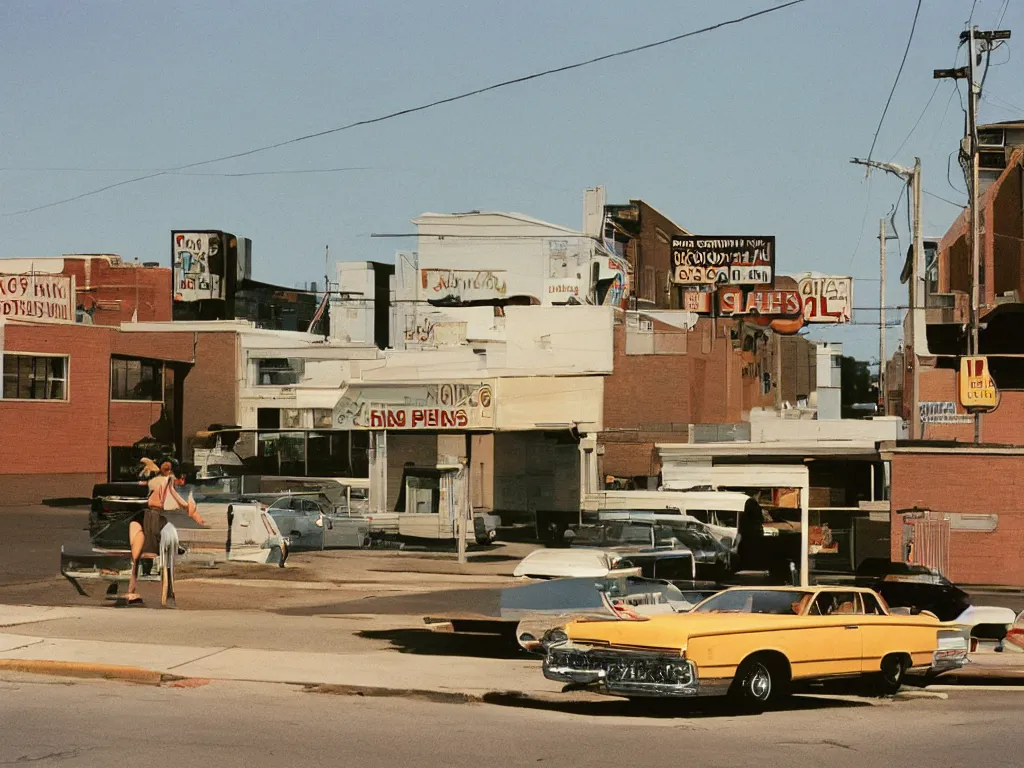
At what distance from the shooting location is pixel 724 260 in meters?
63.7

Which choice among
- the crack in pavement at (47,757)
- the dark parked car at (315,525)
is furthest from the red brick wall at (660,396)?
the crack in pavement at (47,757)

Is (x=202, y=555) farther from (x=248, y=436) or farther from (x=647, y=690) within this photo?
(x=248, y=436)

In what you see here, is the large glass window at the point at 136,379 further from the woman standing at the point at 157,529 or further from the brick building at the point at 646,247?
the woman standing at the point at 157,529

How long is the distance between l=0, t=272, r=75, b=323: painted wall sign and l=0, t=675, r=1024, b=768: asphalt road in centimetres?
4145

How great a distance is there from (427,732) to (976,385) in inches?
1235

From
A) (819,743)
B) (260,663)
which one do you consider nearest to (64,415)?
(260,663)

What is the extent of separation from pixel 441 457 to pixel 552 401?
13.7 feet

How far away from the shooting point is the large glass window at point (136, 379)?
5806 cm

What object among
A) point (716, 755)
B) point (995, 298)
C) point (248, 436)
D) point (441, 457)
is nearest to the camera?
point (716, 755)

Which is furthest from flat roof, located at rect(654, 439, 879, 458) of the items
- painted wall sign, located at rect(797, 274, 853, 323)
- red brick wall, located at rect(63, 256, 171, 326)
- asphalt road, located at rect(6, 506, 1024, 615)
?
red brick wall, located at rect(63, 256, 171, 326)

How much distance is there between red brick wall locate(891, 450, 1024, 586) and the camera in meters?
29.4

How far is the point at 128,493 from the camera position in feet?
113

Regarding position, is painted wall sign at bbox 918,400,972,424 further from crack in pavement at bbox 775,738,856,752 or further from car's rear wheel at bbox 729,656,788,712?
crack in pavement at bbox 775,738,856,752

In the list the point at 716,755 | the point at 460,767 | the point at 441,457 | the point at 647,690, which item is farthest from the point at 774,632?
the point at 441,457
